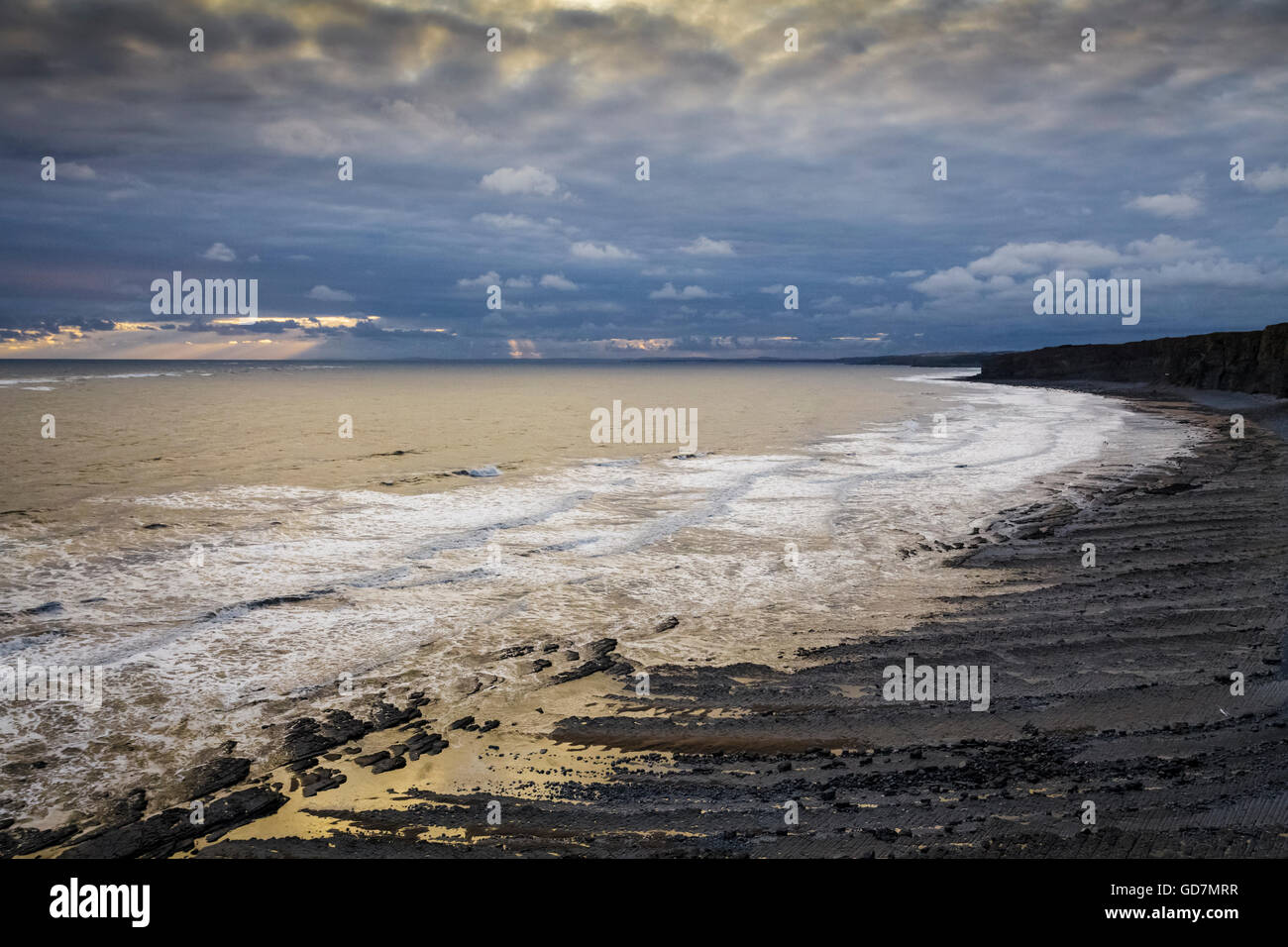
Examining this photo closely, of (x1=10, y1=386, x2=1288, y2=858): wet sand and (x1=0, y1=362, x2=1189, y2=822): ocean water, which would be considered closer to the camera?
(x1=10, y1=386, x2=1288, y2=858): wet sand

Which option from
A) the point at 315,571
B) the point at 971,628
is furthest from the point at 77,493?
the point at 971,628

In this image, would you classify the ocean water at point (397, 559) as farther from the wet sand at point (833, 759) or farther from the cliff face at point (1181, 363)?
the cliff face at point (1181, 363)

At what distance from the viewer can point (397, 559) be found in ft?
44.3

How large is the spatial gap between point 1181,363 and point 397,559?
86.6m

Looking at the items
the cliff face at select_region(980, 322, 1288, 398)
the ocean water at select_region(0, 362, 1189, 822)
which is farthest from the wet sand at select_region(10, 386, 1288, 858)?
the cliff face at select_region(980, 322, 1288, 398)

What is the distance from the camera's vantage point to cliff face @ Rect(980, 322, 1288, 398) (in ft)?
184

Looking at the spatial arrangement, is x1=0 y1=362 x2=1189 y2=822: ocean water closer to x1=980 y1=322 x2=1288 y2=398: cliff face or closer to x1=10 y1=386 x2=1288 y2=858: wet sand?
x1=10 y1=386 x2=1288 y2=858: wet sand

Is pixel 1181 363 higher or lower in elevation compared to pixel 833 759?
higher

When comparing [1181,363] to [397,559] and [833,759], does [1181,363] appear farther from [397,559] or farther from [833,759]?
[833,759]

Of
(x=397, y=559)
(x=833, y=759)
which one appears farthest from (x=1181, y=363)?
(x=833, y=759)

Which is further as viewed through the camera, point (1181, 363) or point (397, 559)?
point (1181, 363)

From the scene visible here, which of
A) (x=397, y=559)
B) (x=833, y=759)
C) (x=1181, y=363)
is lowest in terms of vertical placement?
(x=833, y=759)

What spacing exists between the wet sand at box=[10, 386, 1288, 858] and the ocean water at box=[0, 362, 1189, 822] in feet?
2.27
